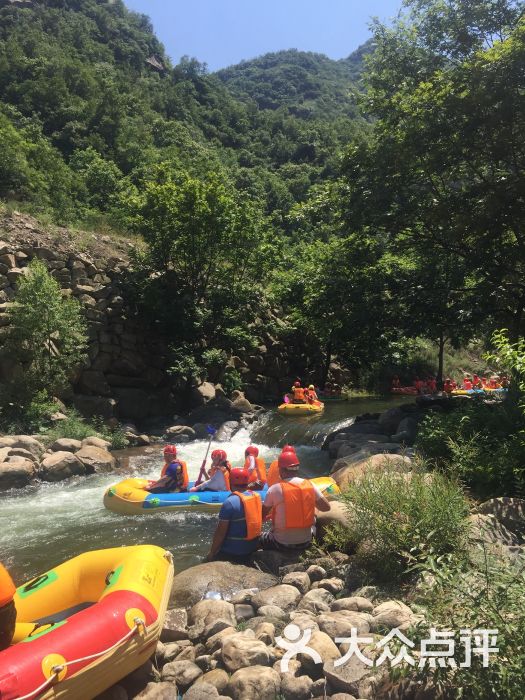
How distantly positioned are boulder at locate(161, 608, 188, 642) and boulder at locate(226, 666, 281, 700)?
926 millimetres

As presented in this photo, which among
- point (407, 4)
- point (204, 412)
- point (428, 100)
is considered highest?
point (407, 4)

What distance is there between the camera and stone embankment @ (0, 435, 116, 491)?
8.78m

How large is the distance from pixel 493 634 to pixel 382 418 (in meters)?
9.22

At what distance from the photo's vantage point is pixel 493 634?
2.38m

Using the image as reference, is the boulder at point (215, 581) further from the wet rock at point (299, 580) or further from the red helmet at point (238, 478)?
the red helmet at point (238, 478)

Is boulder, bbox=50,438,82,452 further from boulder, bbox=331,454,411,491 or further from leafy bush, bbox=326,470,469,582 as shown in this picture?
leafy bush, bbox=326,470,469,582

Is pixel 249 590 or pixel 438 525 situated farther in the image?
pixel 249 590

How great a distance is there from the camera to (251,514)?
17.2ft

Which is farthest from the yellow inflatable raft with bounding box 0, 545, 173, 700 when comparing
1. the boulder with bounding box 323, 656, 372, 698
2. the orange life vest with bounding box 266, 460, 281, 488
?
the orange life vest with bounding box 266, 460, 281, 488

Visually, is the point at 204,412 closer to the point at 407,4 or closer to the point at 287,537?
the point at 287,537

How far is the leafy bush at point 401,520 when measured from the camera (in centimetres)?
390

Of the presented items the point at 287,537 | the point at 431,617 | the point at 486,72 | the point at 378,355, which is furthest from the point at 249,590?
the point at 378,355

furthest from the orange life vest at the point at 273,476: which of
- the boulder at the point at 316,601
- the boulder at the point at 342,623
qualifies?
the boulder at the point at 342,623

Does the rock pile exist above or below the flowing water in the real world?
above
